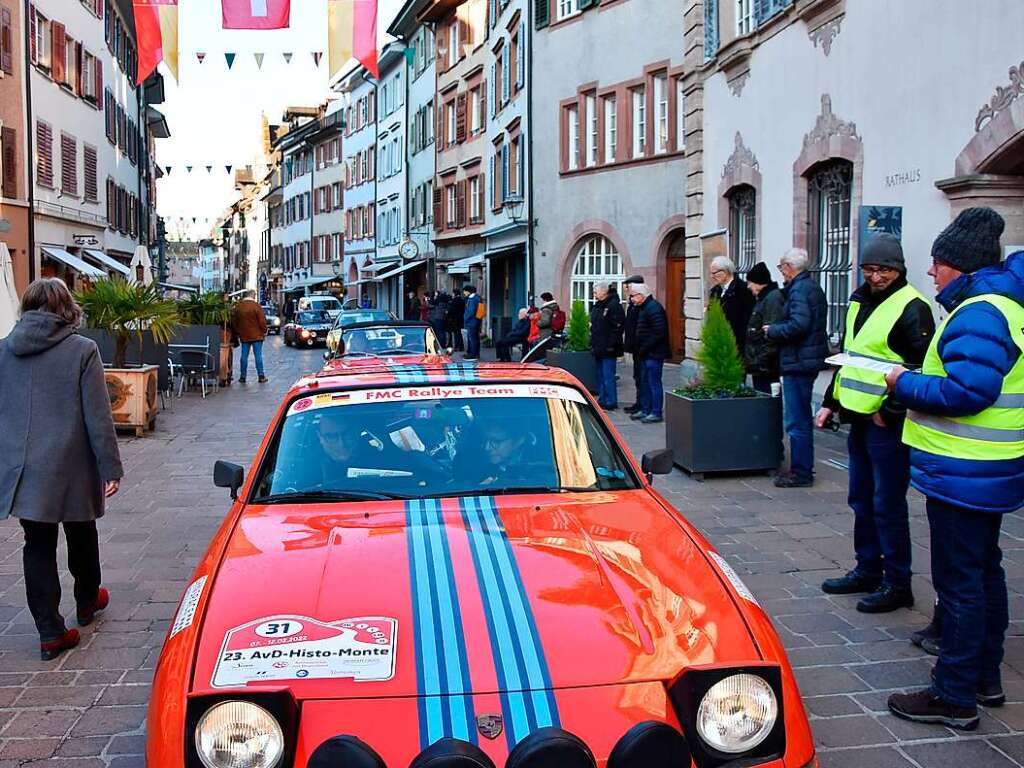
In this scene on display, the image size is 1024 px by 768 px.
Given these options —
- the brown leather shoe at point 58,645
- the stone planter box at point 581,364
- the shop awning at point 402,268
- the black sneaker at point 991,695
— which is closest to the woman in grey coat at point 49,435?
the brown leather shoe at point 58,645

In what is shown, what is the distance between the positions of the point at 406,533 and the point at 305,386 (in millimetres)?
1288

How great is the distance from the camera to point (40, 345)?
17.2 ft

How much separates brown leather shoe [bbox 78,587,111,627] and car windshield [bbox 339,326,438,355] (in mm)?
8006

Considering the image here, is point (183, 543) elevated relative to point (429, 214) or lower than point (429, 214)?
lower

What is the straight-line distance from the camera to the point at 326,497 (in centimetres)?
421

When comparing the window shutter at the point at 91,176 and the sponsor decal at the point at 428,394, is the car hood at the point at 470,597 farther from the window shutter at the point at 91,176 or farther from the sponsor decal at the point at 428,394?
the window shutter at the point at 91,176

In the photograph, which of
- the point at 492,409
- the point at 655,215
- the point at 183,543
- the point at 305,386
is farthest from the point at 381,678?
the point at 655,215

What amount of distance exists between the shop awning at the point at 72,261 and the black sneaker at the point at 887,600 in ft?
87.4

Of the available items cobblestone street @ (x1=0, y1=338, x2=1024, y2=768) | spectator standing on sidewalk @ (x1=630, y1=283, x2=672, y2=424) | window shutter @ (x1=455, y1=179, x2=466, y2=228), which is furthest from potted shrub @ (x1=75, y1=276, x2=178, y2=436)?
window shutter @ (x1=455, y1=179, x2=466, y2=228)

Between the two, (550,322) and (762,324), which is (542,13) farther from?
(762,324)

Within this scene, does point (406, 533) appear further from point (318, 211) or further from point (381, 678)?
point (318, 211)

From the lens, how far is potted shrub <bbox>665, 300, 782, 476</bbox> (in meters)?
9.72

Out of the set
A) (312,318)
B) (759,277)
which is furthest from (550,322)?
(312,318)

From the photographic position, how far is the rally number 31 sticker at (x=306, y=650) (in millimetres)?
2887
